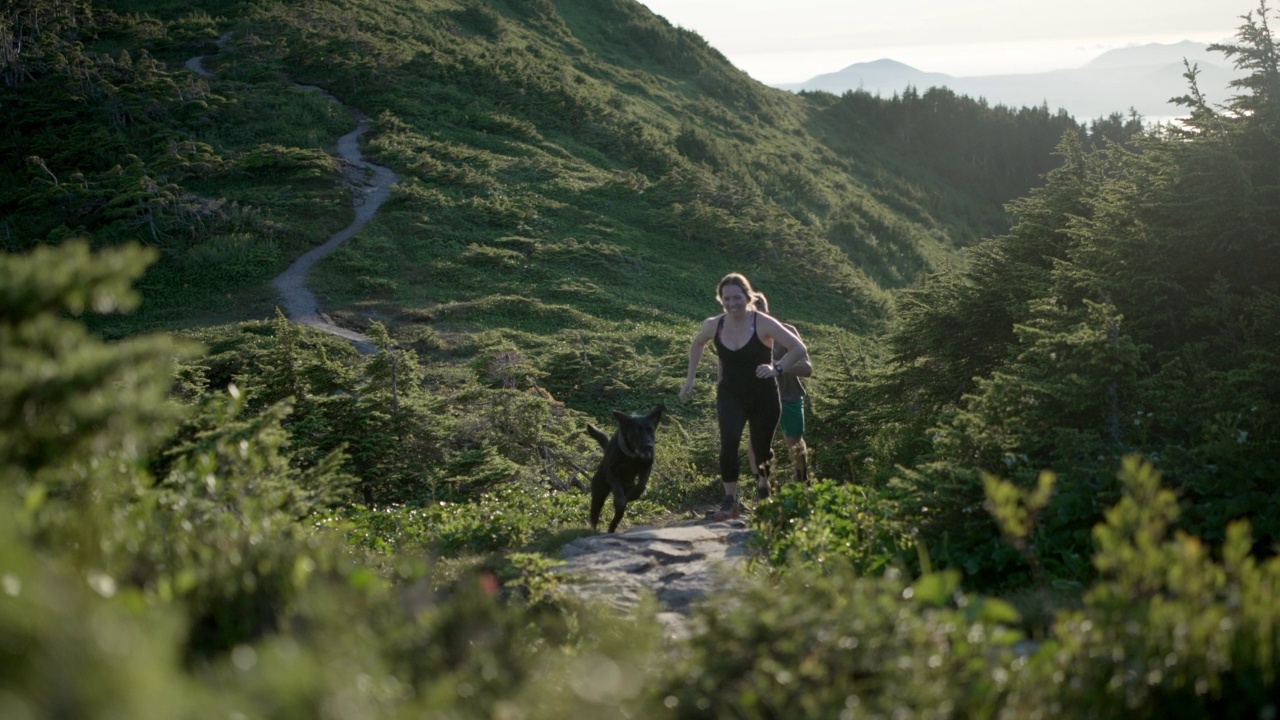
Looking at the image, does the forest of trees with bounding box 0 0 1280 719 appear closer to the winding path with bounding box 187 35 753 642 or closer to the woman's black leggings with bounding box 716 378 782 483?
the winding path with bounding box 187 35 753 642

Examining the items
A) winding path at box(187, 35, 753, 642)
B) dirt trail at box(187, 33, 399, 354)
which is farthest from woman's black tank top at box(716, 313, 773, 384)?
dirt trail at box(187, 33, 399, 354)

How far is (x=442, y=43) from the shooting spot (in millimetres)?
52969

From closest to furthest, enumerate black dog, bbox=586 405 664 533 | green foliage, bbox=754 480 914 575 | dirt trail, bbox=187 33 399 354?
green foliage, bbox=754 480 914 575, black dog, bbox=586 405 664 533, dirt trail, bbox=187 33 399 354

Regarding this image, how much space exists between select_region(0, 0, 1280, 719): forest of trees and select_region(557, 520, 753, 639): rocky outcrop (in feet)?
1.06

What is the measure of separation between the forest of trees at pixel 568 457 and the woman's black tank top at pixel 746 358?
1.17 metres

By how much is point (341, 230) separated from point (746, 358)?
27.8m

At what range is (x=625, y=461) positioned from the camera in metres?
8.37

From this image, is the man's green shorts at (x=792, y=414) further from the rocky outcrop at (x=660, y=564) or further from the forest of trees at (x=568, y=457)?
the rocky outcrop at (x=660, y=564)

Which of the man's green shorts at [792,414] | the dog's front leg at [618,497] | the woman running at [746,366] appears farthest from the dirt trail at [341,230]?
the woman running at [746,366]

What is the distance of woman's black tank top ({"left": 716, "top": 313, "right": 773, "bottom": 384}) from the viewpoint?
26.3 ft

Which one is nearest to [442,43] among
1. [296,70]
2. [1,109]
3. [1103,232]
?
[296,70]

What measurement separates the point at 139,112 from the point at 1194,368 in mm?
40103

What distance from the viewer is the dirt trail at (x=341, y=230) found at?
25375 mm

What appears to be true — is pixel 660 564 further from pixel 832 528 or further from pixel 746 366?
pixel 746 366
